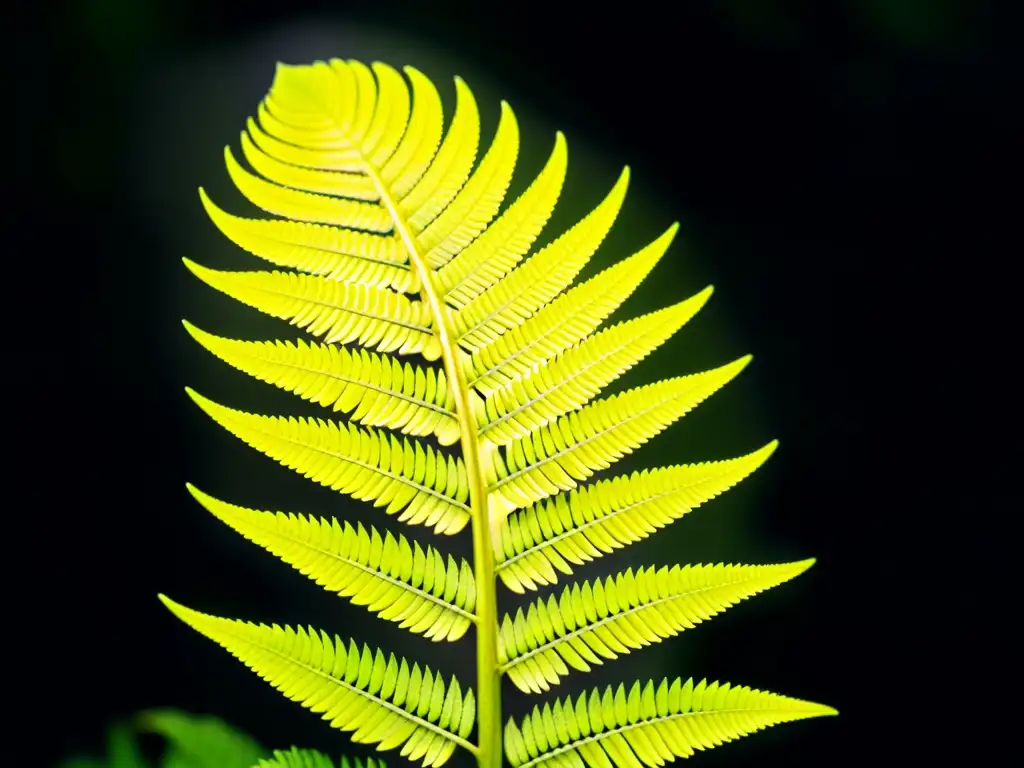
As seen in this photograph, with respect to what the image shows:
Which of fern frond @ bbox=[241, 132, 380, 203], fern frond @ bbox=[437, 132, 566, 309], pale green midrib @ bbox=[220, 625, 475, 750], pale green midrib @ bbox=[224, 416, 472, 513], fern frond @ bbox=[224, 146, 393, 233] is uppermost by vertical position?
fern frond @ bbox=[241, 132, 380, 203]

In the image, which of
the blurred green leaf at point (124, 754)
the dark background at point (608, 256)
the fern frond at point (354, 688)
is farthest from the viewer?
the dark background at point (608, 256)

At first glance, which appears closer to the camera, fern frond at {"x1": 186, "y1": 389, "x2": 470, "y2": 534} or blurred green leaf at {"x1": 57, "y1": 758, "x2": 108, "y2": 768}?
fern frond at {"x1": 186, "y1": 389, "x2": 470, "y2": 534}

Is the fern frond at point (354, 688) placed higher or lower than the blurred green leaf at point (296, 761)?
higher

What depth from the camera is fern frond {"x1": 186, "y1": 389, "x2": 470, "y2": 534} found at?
633 millimetres

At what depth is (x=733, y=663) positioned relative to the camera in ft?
4.75

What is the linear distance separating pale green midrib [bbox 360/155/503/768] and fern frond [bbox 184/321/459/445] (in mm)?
14

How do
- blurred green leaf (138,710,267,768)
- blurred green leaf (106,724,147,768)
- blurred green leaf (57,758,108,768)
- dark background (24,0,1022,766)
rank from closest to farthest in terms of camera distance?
blurred green leaf (138,710,267,768)
blurred green leaf (106,724,147,768)
blurred green leaf (57,758,108,768)
dark background (24,0,1022,766)

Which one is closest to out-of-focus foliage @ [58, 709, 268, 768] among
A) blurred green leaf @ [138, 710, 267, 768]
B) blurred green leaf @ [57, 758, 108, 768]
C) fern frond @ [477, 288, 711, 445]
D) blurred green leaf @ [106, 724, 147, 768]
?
blurred green leaf @ [138, 710, 267, 768]

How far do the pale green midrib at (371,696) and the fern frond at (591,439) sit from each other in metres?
0.16

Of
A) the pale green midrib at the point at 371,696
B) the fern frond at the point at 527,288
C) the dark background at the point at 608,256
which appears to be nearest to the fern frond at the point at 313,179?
the fern frond at the point at 527,288

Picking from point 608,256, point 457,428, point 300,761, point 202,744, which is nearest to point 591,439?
point 457,428

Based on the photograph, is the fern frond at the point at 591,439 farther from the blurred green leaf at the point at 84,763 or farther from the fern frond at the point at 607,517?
the blurred green leaf at the point at 84,763

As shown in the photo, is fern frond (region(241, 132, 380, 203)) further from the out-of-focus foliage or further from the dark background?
the dark background

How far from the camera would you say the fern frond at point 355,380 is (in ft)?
2.12
